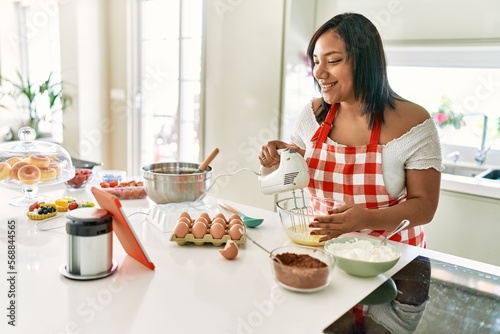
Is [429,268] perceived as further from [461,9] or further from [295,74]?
[295,74]

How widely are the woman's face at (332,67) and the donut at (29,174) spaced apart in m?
0.96

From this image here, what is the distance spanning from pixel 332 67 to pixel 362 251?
1.90ft

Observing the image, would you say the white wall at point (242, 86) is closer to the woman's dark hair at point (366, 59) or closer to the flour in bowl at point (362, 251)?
the woman's dark hair at point (366, 59)

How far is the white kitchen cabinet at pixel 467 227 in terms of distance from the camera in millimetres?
2176

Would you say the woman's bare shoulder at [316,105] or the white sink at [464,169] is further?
the white sink at [464,169]

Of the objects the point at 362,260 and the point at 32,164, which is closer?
the point at 362,260

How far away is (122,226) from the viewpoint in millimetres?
1039

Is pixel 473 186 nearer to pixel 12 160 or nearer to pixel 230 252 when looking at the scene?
pixel 230 252

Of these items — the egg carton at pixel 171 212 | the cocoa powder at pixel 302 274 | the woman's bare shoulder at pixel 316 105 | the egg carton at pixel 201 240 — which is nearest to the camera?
the cocoa powder at pixel 302 274

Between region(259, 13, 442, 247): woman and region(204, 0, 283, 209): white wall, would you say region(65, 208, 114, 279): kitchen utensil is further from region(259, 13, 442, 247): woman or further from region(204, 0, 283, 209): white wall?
region(204, 0, 283, 209): white wall

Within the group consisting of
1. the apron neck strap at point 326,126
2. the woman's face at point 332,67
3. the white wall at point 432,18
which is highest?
the white wall at point 432,18

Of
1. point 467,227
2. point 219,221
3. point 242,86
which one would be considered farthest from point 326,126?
point 242,86

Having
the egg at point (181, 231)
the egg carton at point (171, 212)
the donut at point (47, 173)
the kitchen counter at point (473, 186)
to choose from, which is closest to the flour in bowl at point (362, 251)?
the egg at point (181, 231)

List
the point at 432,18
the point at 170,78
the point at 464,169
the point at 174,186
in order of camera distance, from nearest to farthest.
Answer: the point at 174,186 < the point at 432,18 < the point at 464,169 < the point at 170,78
